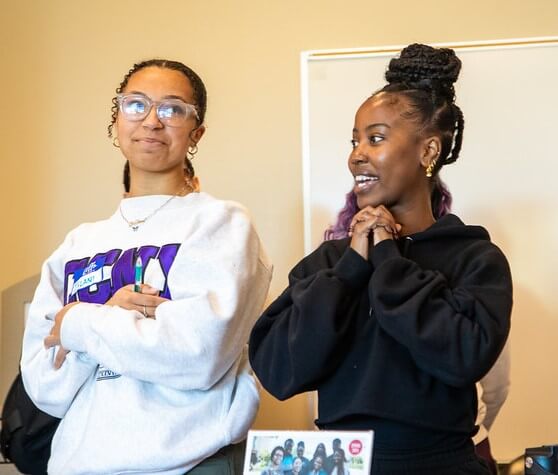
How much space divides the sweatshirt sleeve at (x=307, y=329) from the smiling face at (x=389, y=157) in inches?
5.3

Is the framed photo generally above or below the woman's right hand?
below

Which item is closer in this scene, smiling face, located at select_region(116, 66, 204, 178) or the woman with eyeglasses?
the woman with eyeglasses

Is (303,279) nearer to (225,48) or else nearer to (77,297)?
(77,297)

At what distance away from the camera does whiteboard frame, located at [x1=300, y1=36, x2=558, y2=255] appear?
93.9 inches

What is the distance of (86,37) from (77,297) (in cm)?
130

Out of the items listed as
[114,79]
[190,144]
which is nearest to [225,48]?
[114,79]

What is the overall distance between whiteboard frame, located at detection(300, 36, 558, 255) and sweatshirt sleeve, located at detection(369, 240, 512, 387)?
1.12 m

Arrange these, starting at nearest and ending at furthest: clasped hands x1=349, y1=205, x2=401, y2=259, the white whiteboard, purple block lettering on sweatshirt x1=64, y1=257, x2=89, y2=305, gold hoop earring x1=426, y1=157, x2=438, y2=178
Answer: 1. clasped hands x1=349, y1=205, x2=401, y2=259
2. gold hoop earring x1=426, y1=157, x2=438, y2=178
3. purple block lettering on sweatshirt x1=64, y1=257, x2=89, y2=305
4. the white whiteboard

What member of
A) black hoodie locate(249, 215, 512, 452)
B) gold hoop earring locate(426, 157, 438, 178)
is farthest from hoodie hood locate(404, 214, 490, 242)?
gold hoop earring locate(426, 157, 438, 178)

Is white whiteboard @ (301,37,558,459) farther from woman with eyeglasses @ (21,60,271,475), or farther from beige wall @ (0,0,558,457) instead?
woman with eyeglasses @ (21,60,271,475)

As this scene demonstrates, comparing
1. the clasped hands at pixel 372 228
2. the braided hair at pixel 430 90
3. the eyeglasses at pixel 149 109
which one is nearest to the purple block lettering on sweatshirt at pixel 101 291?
the eyeglasses at pixel 149 109

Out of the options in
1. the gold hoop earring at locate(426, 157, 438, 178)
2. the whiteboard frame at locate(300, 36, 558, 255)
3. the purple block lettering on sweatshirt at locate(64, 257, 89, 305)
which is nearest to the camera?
the gold hoop earring at locate(426, 157, 438, 178)

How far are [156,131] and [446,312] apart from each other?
2.32ft

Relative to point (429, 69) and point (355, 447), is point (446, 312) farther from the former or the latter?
point (429, 69)
